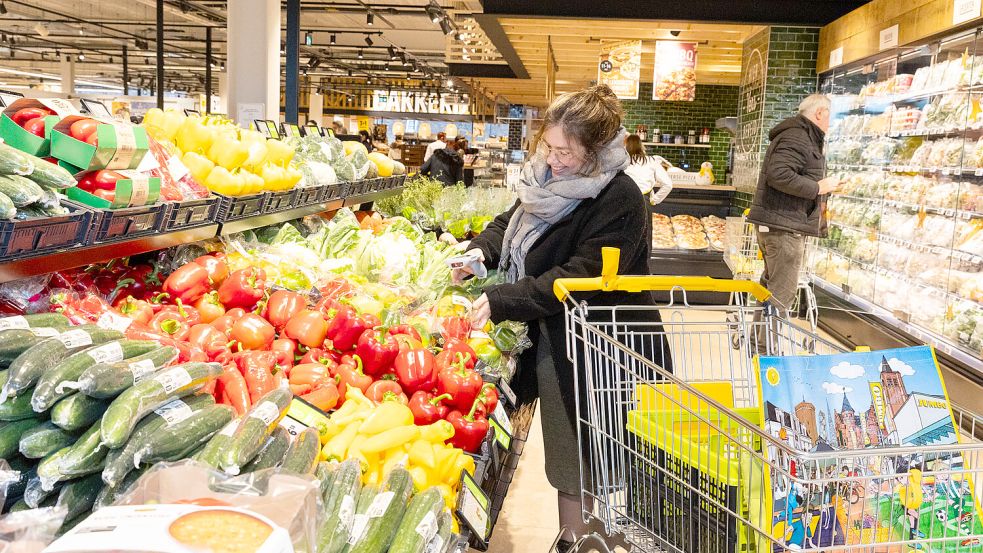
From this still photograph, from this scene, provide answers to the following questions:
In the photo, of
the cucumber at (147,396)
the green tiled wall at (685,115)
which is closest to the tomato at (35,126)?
the cucumber at (147,396)

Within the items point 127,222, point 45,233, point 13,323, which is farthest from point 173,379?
point 127,222

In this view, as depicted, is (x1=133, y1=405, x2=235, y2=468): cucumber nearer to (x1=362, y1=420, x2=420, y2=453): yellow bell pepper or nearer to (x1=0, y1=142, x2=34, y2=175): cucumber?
(x1=362, y1=420, x2=420, y2=453): yellow bell pepper

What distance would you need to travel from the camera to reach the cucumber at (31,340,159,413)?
149 cm

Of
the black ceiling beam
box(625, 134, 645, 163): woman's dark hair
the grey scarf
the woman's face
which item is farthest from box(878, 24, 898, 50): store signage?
the woman's face

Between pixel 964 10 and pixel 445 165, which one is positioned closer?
pixel 964 10

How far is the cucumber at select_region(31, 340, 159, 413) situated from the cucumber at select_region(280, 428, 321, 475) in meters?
0.38

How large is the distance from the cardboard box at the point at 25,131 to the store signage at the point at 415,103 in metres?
30.7

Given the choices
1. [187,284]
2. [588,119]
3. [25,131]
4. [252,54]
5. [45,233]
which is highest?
[252,54]

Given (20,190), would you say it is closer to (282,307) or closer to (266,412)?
(266,412)

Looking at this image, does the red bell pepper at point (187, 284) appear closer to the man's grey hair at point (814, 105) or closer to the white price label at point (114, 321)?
the white price label at point (114, 321)

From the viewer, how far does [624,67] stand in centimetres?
1044

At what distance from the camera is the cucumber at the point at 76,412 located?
1.49m

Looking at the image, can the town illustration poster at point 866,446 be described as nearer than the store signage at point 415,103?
Yes

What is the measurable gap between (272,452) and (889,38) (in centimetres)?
691
